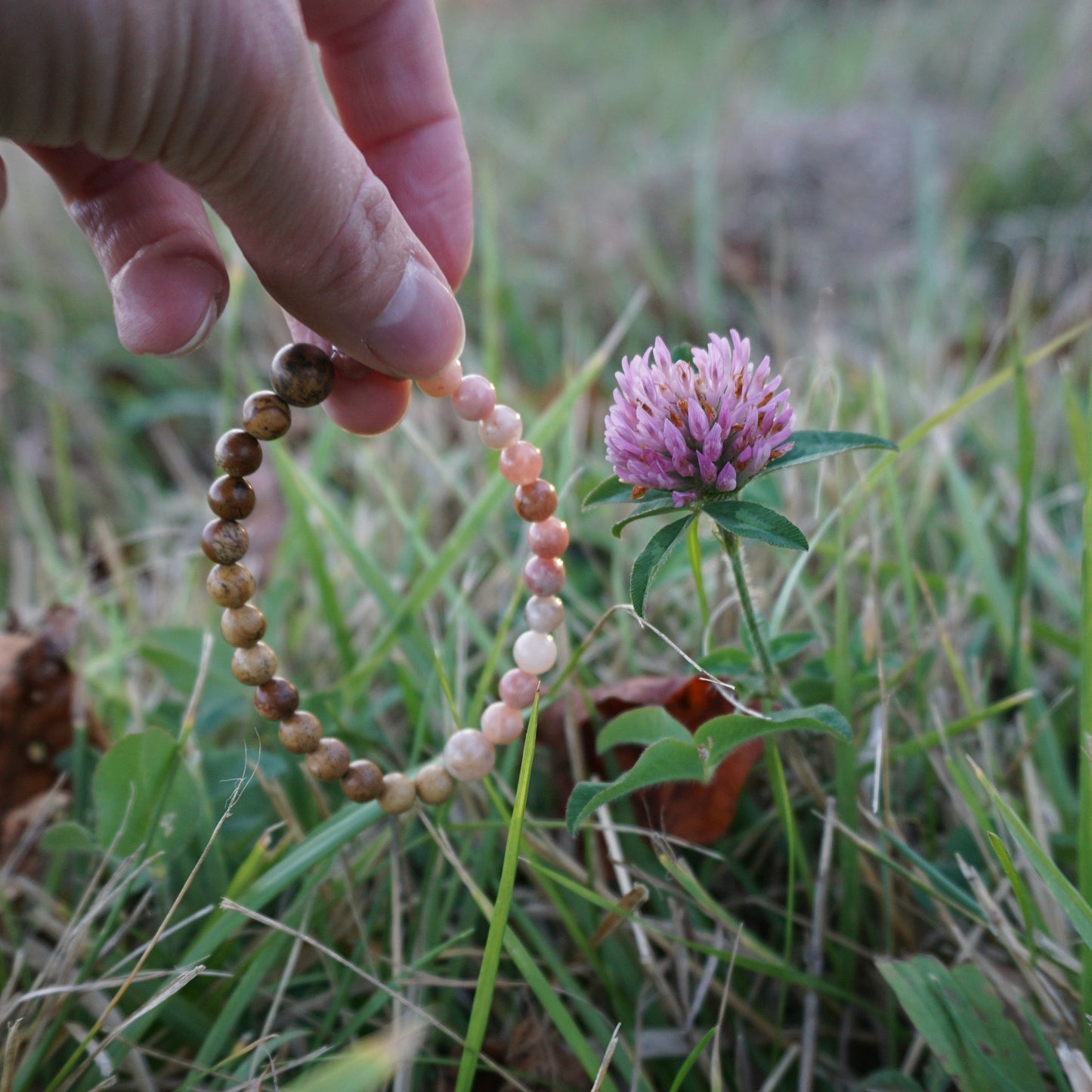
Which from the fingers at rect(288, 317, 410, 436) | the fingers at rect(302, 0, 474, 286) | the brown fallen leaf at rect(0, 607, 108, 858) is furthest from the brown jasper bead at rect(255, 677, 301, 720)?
the fingers at rect(302, 0, 474, 286)

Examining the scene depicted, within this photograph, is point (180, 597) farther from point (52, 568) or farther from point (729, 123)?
point (729, 123)

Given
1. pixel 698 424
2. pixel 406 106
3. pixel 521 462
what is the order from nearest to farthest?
pixel 698 424
pixel 521 462
pixel 406 106

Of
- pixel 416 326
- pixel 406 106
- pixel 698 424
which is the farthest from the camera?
pixel 406 106

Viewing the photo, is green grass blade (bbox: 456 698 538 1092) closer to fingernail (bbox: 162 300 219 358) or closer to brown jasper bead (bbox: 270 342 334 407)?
brown jasper bead (bbox: 270 342 334 407)

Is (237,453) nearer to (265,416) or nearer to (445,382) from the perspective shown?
(265,416)

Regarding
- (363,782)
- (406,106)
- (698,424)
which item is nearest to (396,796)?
(363,782)
